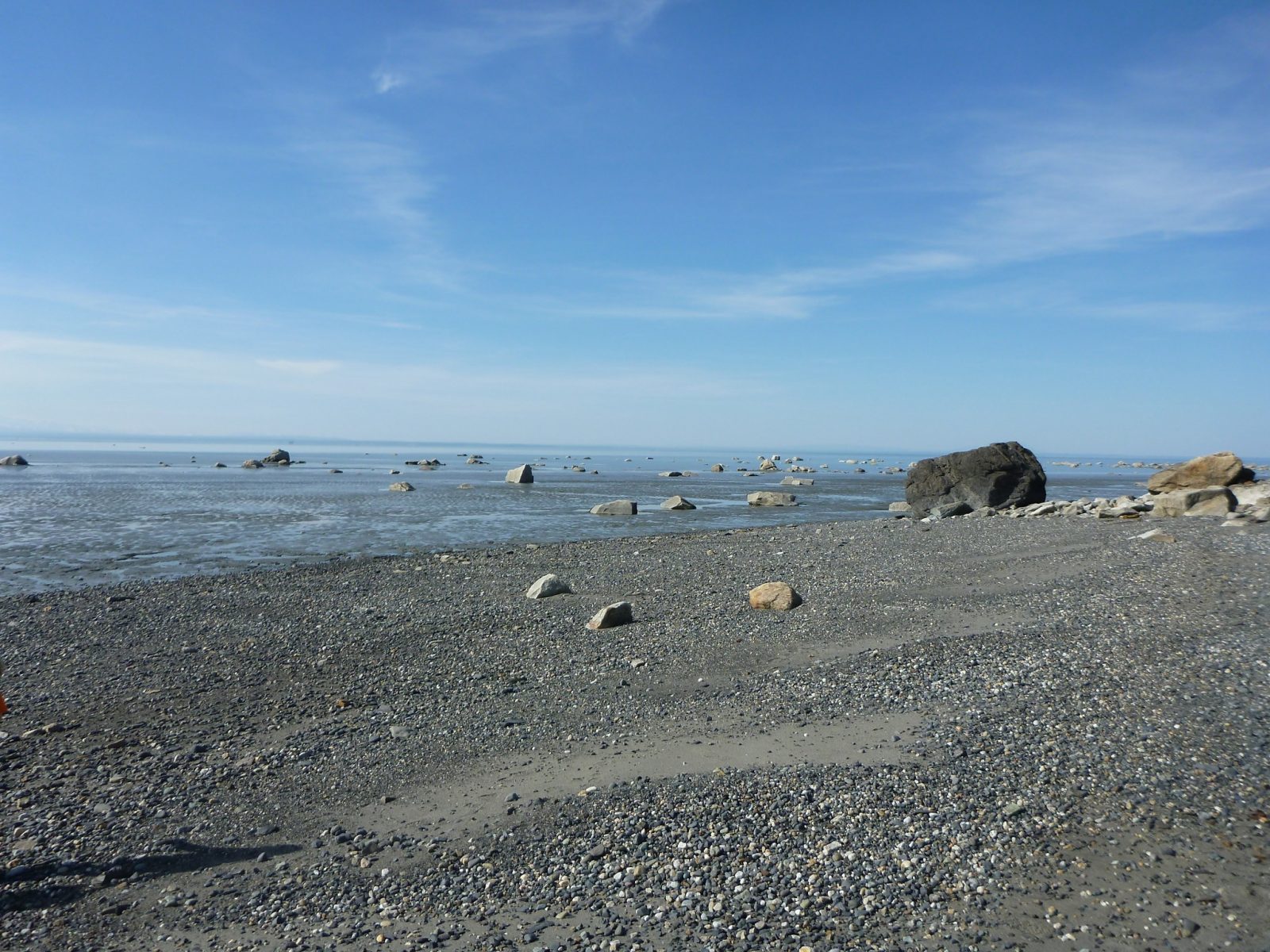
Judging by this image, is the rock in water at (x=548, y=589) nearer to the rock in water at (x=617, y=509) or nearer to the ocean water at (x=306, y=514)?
the ocean water at (x=306, y=514)

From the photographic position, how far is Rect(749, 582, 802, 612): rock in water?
15.2 metres

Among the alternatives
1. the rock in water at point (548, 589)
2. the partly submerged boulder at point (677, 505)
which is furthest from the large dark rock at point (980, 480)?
the rock in water at point (548, 589)

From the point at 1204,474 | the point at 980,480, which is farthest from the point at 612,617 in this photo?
the point at 1204,474

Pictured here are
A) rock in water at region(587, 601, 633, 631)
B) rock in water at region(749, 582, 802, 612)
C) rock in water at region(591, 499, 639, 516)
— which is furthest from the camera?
rock in water at region(591, 499, 639, 516)

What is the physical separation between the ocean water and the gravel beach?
35.4ft

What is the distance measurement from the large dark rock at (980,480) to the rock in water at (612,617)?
2624 centimetres

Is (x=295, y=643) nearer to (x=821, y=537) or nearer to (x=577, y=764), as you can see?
(x=577, y=764)

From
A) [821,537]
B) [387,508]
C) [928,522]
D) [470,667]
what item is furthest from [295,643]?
[387,508]

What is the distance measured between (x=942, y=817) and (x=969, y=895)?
1020 mm

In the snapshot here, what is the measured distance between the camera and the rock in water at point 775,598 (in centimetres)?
1524

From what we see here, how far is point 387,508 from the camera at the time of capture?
44.3m

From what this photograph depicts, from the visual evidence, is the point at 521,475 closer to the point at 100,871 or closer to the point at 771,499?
the point at 771,499

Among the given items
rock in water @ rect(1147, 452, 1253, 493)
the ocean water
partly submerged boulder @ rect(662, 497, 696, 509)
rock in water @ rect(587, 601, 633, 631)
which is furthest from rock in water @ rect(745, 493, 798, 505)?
rock in water @ rect(587, 601, 633, 631)

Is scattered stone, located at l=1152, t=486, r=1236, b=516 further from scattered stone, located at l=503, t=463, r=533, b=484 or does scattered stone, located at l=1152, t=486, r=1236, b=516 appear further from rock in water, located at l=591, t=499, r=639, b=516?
scattered stone, located at l=503, t=463, r=533, b=484
